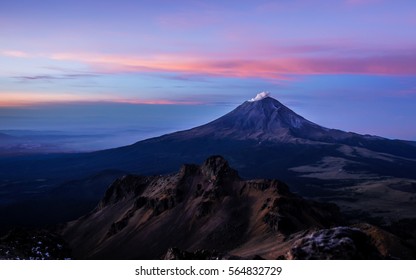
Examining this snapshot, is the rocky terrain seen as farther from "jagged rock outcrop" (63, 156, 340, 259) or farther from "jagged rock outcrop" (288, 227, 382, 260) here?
"jagged rock outcrop" (288, 227, 382, 260)

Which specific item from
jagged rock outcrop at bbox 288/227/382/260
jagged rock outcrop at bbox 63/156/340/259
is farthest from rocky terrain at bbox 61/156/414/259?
jagged rock outcrop at bbox 288/227/382/260

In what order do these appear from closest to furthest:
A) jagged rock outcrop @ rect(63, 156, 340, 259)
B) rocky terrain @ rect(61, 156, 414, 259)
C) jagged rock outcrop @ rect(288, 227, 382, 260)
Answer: jagged rock outcrop @ rect(288, 227, 382, 260), rocky terrain @ rect(61, 156, 414, 259), jagged rock outcrop @ rect(63, 156, 340, 259)

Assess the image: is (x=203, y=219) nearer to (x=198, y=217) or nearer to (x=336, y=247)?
(x=198, y=217)

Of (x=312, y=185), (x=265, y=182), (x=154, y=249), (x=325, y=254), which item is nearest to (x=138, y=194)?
(x=154, y=249)

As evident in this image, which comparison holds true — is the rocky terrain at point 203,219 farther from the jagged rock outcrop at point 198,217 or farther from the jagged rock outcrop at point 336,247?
the jagged rock outcrop at point 336,247

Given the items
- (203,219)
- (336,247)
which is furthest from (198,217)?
(336,247)

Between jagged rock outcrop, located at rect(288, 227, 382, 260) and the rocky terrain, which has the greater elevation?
jagged rock outcrop, located at rect(288, 227, 382, 260)

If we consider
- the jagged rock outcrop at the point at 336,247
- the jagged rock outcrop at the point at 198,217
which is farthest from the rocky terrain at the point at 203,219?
the jagged rock outcrop at the point at 336,247
